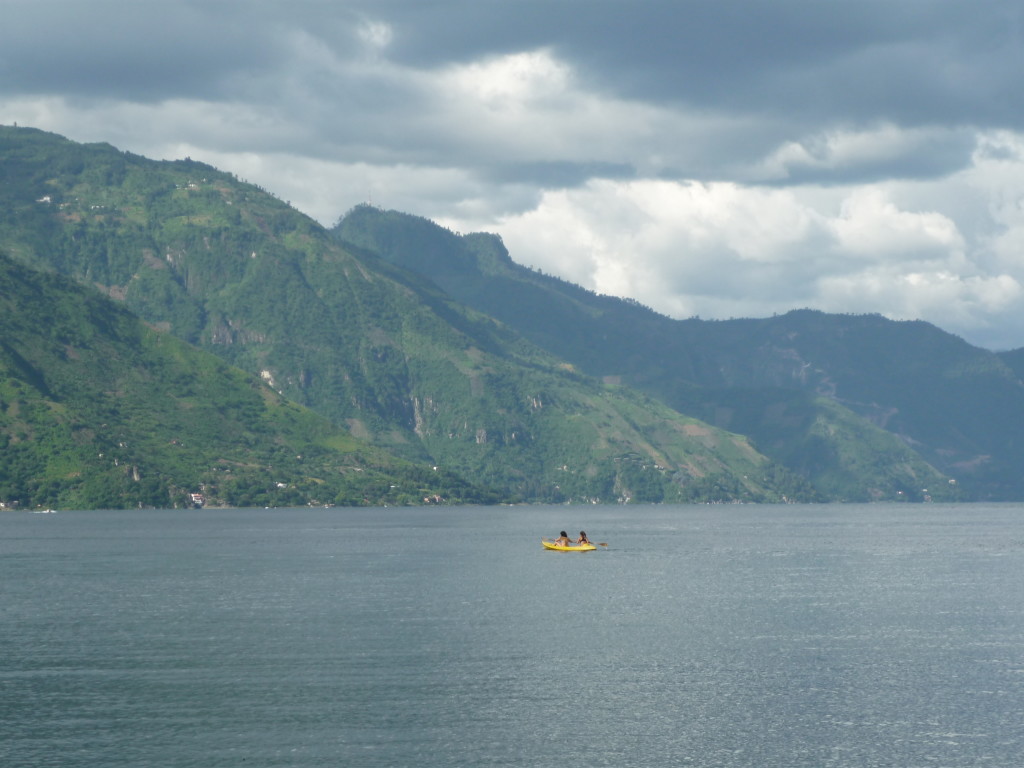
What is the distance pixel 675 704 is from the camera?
102625 mm

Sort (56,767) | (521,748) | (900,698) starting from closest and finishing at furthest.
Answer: (56,767) → (521,748) → (900,698)

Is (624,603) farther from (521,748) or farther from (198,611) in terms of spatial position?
(521,748)

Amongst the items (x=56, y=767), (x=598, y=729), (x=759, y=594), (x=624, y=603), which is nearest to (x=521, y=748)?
(x=598, y=729)

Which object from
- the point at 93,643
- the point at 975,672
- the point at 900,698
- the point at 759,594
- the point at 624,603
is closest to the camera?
the point at 900,698

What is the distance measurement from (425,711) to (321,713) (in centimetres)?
826

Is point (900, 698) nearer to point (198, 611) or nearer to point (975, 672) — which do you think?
point (975, 672)

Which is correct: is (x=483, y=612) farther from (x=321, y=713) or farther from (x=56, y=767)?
(x=56, y=767)

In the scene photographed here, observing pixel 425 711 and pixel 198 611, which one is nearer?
pixel 425 711

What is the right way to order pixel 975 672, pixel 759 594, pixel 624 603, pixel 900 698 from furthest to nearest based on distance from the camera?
pixel 759 594 → pixel 624 603 → pixel 975 672 → pixel 900 698

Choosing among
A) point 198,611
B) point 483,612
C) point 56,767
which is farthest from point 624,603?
point 56,767

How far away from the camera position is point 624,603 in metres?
174

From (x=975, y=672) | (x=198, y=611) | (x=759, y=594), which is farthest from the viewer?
(x=759, y=594)

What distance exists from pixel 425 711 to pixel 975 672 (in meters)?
53.8

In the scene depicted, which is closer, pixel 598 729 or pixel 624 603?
pixel 598 729
